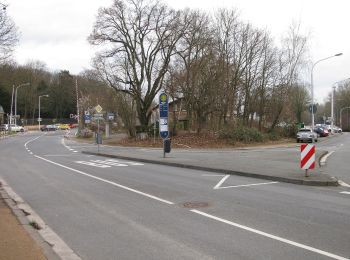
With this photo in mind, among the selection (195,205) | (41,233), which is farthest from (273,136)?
(41,233)

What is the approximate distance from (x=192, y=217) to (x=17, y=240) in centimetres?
347

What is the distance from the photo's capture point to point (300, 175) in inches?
624

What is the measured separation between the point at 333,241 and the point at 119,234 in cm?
342

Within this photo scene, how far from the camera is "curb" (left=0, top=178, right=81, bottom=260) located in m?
6.65

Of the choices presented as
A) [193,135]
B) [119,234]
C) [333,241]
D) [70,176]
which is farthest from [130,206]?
[193,135]

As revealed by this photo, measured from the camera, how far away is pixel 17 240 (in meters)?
7.14

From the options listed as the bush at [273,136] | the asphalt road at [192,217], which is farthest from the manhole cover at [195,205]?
the bush at [273,136]

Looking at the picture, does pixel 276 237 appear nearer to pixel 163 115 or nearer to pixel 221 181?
pixel 221 181

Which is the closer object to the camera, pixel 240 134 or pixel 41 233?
pixel 41 233

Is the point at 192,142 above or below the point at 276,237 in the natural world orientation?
above

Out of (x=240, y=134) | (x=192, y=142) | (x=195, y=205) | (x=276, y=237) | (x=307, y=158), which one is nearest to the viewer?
(x=276, y=237)

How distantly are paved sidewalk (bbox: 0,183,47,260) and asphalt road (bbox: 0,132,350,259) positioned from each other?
0.57 m


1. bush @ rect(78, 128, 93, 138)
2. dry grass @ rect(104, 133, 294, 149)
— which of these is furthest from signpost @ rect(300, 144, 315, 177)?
bush @ rect(78, 128, 93, 138)

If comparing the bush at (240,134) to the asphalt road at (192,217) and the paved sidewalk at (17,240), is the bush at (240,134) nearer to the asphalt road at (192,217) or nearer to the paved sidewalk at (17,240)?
the asphalt road at (192,217)
